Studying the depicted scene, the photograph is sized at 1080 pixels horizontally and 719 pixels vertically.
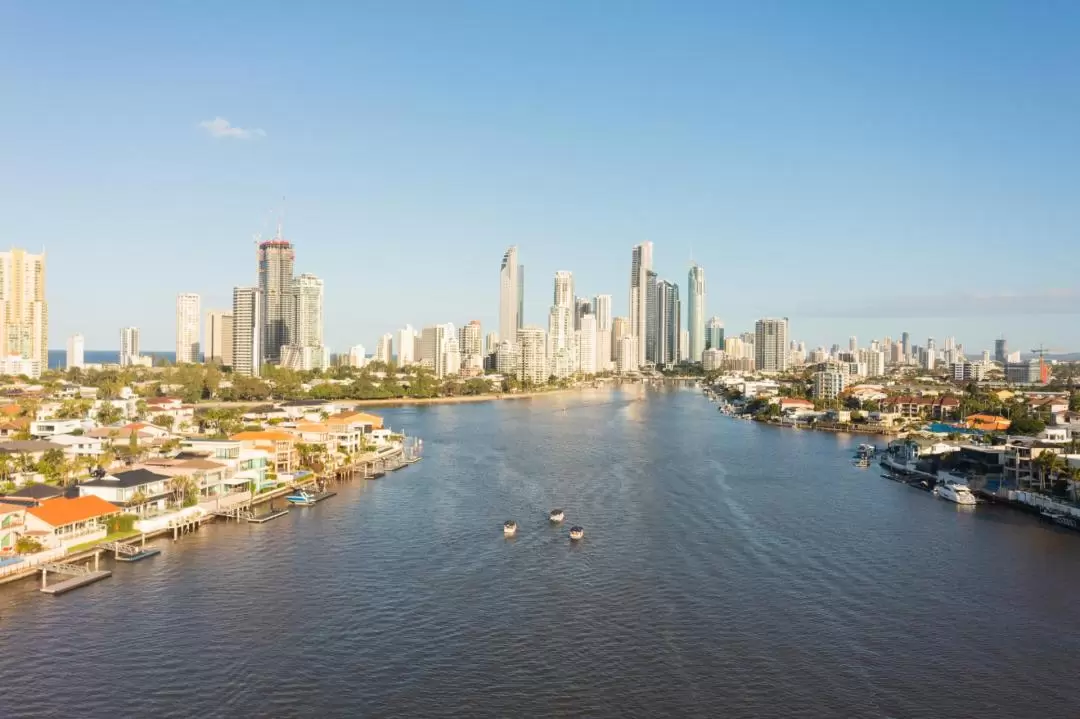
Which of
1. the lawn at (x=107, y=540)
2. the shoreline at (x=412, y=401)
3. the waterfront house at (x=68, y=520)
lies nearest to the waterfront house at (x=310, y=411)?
the shoreline at (x=412, y=401)

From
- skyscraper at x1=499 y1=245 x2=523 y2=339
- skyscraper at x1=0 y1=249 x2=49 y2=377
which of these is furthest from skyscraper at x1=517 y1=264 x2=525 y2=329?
skyscraper at x1=0 y1=249 x2=49 y2=377

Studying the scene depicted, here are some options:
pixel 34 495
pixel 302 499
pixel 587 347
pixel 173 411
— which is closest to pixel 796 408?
pixel 173 411

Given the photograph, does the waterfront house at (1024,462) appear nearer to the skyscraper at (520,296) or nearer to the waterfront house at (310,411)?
the waterfront house at (310,411)

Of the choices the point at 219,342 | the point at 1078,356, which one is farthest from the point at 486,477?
the point at 1078,356

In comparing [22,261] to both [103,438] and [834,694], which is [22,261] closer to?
[103,438]

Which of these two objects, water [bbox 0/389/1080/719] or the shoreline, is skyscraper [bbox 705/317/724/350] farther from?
water [bbox 0/389/1080/719]
